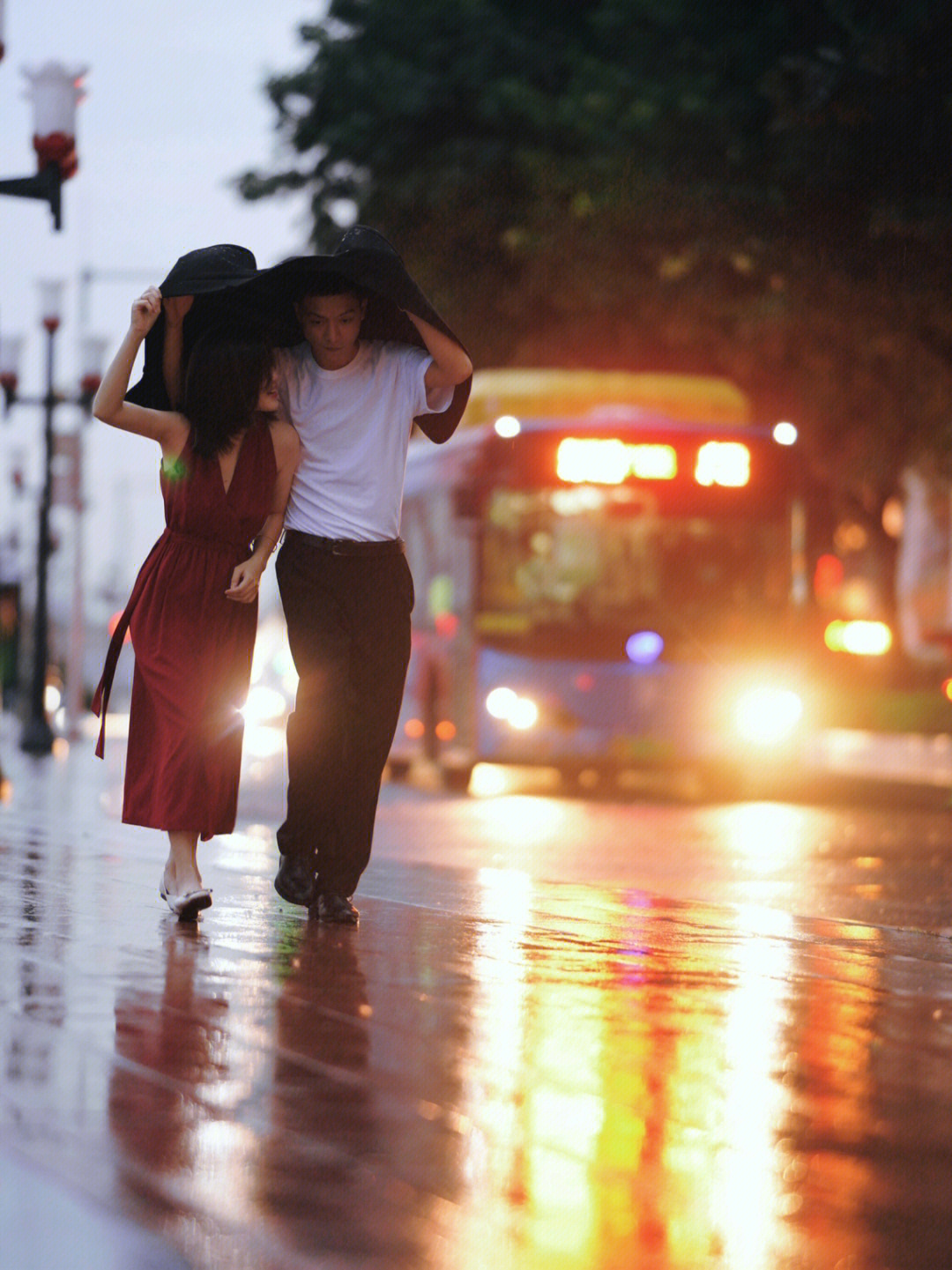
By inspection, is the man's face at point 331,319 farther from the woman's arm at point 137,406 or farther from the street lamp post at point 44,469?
the street lamp post at point 44,469

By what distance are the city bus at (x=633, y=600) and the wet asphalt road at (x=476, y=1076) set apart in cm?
1013

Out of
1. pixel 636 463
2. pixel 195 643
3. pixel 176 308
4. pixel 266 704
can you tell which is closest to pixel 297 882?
pixel 195 643

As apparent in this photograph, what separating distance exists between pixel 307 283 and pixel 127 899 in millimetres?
2058

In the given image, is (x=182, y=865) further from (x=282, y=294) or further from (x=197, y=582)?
(x=282, y=294)

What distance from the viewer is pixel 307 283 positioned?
7332 mm

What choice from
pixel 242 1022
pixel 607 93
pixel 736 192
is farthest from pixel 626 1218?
pixel 607 93

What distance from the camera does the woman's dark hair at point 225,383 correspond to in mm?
7211

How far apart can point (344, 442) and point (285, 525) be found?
310 mm

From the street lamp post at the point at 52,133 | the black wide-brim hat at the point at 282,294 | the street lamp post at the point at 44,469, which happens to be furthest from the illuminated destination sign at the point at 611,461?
the black wide-brim hat at the point at 282,294

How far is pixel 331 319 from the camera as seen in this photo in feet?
24.1

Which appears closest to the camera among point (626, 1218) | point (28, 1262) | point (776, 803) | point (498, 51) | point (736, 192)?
point (28, 1262)

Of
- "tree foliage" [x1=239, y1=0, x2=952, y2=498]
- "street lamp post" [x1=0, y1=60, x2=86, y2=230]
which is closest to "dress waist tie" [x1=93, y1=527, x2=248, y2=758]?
"street lamp post" [x1=0, y1=60, x2=86, y2=230]

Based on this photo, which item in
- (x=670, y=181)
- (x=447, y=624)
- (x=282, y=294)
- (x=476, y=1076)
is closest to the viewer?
(x=476, y=1076)

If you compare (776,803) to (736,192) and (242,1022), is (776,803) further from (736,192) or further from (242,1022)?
(242,1022)
